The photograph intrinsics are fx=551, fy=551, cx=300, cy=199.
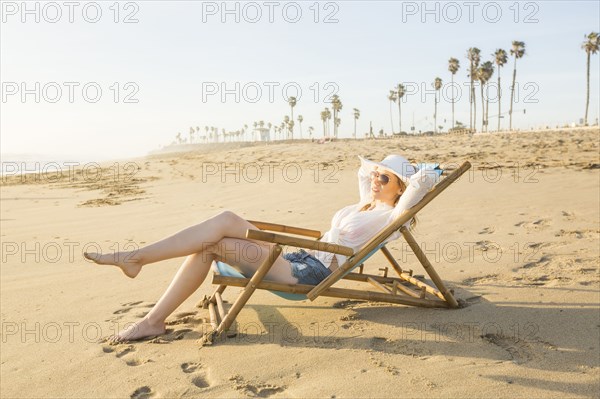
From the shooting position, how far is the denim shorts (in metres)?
3.69

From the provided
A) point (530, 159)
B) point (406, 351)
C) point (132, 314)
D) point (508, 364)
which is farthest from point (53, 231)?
point (530, 159)

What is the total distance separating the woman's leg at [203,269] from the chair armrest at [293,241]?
10.5 inches

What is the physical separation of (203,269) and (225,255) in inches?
6.9

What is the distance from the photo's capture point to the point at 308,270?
3.74 meters

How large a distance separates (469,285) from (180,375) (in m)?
2.49

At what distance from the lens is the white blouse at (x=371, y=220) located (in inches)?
146

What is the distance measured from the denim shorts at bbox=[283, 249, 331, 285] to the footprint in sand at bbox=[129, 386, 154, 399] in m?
1.21

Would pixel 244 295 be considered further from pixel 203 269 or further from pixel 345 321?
pixel 345 321

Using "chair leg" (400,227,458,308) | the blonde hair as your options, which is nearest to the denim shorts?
"chair leg" (400,227,458,308)

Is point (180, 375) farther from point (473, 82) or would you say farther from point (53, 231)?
point (473, 82)

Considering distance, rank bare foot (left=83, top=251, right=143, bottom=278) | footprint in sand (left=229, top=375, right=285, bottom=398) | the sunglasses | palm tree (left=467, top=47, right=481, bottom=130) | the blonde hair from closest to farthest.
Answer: footprint in sand (left=229, top=375, right=285, bottom=398) < bare foot (left=83, top=251, right=143, bottom=278) < the blonde hair < the sunglasses < palm tree (left=467, top=47, right=481, bottom=130)

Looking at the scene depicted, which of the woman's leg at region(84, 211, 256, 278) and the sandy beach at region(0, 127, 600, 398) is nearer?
the sandy beach at region(0, 127, 600, 398)

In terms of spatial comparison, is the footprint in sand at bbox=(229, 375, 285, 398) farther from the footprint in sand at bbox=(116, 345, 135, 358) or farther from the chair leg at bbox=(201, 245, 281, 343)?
the footprint in sand at bbox=(116, 345, 135, 358)

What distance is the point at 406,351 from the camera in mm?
3186
